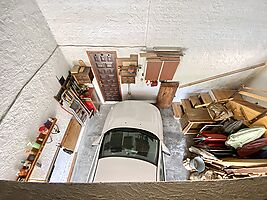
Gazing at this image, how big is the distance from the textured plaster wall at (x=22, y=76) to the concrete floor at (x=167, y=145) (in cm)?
131

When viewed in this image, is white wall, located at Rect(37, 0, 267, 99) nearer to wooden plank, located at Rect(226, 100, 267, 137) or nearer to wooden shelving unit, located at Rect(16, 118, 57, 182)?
wooden plank, located at Rect(226, 100, 267, 137)

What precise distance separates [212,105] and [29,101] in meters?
2.70

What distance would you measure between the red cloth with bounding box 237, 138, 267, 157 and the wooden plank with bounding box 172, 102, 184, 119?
1.19 meters

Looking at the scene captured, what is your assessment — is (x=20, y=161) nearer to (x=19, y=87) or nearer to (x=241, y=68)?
(x=19, y=87)

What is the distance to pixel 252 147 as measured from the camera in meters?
2.47

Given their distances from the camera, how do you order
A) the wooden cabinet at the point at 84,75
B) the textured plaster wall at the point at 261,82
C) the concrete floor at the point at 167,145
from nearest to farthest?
1. the wooden cabinet at the point at 84,75
2. the textured plaster wall at the point at 261,82
3. the concrete floor at the point at 167,145

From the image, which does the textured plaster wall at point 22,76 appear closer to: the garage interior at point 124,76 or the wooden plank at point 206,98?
the garage interior at point 124,76

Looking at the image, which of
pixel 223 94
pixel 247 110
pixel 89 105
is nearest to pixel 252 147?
pixel 247 110

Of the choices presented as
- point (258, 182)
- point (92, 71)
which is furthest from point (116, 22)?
point (258, 182)

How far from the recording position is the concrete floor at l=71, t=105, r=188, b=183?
3.02 m

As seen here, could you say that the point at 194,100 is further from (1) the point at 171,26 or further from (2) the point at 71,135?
(2) the point at 71,135

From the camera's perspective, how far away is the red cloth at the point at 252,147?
7.79 ft

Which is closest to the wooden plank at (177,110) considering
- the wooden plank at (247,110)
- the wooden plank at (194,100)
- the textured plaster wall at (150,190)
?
the wooden plank at (194,100)

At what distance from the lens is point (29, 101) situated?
185 centimetres
